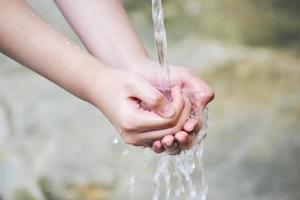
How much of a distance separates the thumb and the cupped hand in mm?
47

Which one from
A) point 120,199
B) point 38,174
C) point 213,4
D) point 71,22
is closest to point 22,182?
point 38,174

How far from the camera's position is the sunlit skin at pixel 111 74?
131 centimetres

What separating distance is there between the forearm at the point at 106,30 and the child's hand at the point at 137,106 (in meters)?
0.14

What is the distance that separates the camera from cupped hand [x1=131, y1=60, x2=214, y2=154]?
1327 millimetres

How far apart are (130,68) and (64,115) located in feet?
4.85

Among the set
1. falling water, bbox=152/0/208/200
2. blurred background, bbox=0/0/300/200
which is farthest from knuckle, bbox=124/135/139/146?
blurred background, bbox=0/0/300/200

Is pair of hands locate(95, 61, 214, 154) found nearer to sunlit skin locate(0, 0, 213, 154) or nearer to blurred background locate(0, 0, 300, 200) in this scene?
sunlit skin locate(0, 0, 213, 154)

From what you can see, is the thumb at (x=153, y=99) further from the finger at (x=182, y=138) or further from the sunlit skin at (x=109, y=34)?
the sunlit skin at (x=109, y=34)

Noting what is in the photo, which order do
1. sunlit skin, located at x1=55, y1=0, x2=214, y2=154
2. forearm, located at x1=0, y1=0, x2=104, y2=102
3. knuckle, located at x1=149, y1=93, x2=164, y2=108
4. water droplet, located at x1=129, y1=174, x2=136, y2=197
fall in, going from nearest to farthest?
knuckle, located at x1=149, y1=93, x2=164, y2=108
forearm, located at x1=0, y1=0, x2=104, y2=102
sunlit skin, located at x1=55, y1=0, x2=214, y2=154
water droplet, located at x1=129, y1=174, x2=136, y2=197

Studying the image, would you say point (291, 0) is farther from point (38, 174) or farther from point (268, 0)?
point (38, 174)

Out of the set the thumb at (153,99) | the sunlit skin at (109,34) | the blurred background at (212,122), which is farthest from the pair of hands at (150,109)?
the blurred background at (212,122)

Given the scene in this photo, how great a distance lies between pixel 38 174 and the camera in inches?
104

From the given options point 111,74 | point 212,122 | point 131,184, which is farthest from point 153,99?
point 212,122

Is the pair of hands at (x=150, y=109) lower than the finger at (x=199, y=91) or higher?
higher
